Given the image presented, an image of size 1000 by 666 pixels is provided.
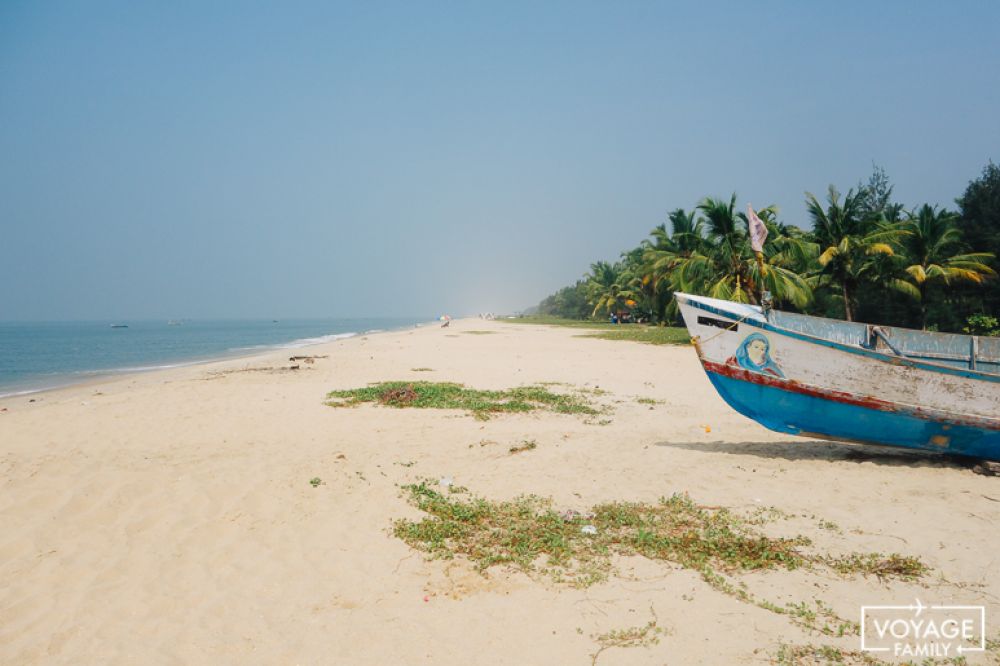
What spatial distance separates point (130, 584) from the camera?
169 inches

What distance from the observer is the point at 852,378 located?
22.7 feet

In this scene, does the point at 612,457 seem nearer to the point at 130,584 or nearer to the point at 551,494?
the point at 551,494

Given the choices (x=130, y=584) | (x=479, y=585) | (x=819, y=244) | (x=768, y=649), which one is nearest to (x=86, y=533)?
(x=130, y=584)

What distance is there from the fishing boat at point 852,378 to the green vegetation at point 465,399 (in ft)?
12.3

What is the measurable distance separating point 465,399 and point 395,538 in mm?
7012

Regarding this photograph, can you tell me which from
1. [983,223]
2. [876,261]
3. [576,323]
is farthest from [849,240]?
[576,323]

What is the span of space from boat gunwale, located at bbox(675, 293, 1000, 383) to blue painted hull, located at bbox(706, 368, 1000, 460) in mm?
628

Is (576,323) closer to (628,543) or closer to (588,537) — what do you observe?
(588,537)

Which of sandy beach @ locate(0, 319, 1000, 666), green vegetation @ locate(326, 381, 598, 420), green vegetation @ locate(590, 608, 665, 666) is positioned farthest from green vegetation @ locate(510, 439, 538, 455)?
green vegetation @ locate(590, 608, 665, 666)

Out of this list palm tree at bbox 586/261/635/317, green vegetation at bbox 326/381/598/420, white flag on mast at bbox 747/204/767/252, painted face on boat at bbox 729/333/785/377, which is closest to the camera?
painted face on boat at bbox 729/333/785/377

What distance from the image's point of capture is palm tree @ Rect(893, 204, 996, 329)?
25.4 m

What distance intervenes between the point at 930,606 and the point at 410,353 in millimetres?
22135

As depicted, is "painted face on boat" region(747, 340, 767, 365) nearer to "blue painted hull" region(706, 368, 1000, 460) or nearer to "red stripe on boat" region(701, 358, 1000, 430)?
"red stripe on boat" region(701, 358, 1000, 430)

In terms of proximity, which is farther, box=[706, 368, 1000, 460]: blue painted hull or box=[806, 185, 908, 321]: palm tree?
box=[806, 185, 908, 321]: palm tree
